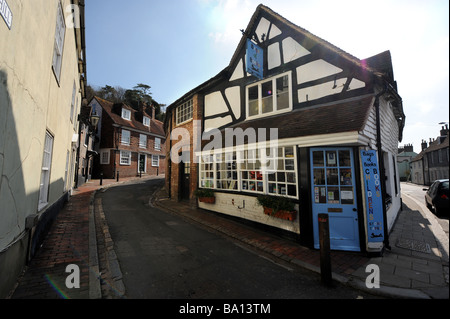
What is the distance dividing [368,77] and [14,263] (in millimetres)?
8624

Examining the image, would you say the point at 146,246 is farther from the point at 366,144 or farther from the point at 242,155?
the point at 366,144

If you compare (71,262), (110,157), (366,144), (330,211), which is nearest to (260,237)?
(330,211)

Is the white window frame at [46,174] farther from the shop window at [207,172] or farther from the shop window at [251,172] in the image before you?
the shop window at [251,172]

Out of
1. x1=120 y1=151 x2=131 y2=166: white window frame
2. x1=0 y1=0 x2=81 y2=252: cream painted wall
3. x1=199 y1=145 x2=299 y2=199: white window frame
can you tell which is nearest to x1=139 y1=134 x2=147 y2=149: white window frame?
x1=120 y1=151 x2=131 y2=166: white window frame

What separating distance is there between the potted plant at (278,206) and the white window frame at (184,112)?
635 centimetres

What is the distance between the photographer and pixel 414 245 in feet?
17.5

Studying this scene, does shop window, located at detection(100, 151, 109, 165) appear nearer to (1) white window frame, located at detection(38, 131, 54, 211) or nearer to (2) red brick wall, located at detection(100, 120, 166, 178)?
(2) red brick wall, located at detection(100, 120, 166, 178)

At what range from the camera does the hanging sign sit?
7.91 feet

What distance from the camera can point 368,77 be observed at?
5340 millimetres

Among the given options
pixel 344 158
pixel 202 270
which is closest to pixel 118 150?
pixel 202 270

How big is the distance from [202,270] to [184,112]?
30.4 feet

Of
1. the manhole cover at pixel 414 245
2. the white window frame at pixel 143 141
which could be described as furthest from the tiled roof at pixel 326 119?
the white window frame at pixel 143 141
